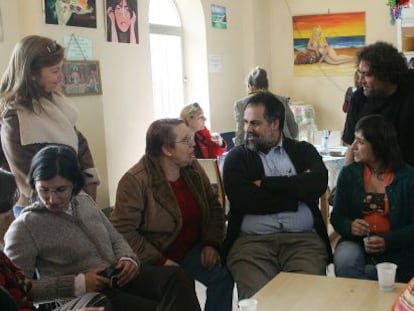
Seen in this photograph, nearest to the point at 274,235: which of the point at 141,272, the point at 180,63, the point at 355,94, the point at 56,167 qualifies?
the point at 141,272

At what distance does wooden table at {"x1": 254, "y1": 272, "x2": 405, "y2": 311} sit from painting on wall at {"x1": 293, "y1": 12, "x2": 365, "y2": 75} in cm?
458

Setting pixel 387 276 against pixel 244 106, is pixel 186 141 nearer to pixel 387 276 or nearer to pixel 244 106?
pixel 387 276

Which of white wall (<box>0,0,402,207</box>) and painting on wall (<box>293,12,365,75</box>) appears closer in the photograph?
white wall (<box>0,0,402,207</box>)

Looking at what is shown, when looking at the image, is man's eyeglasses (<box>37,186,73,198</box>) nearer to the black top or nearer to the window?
the black top

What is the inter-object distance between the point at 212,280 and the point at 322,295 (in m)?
0.71

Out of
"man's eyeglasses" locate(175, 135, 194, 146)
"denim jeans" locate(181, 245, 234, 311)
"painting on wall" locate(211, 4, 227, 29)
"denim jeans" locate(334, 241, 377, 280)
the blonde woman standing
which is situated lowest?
"denim jeans" locate(181, 245, 234, 311)

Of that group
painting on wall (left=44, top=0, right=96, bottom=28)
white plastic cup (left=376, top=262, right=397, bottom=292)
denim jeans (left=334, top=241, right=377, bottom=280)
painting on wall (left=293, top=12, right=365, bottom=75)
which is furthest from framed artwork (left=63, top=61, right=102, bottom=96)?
painting on wall (left=293, top=12, right=365, bottom=75)

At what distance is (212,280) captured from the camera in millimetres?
2645

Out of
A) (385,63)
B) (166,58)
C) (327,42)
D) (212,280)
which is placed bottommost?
(212,280)

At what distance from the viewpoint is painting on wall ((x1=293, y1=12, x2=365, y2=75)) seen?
6.44 meters

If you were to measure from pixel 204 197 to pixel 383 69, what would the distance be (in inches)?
42.3

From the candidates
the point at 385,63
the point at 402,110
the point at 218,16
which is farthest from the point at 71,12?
the point at 218,16

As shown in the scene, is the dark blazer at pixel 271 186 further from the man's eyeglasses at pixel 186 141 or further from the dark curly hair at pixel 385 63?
the dark curly hair at pixel 385 63

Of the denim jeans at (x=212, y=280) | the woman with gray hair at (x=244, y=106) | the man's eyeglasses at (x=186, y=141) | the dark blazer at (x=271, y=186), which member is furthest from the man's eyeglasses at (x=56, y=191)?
the woman with gray hair at (x=244, y=106)
